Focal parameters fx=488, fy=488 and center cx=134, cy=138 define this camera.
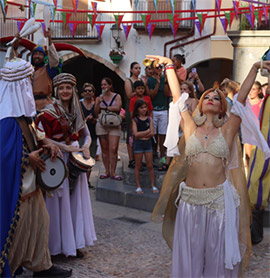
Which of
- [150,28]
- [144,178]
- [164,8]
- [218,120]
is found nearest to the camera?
[218,120]

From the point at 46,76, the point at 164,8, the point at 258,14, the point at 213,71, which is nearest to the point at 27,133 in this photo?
the point at 46,76

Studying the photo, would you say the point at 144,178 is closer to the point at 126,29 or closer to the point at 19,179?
the point at 19,179

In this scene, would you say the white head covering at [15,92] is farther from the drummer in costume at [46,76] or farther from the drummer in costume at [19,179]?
the drummer in costume at [46,76]

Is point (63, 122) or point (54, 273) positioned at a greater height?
point (63, 122)

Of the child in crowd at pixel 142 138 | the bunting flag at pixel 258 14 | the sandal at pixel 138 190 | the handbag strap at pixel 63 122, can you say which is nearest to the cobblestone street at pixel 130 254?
the sandal at pixel 138 190

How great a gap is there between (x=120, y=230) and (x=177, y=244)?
2.25 m

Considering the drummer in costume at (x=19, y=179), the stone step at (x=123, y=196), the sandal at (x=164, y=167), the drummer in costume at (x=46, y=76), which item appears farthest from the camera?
the sandal at (x=164, y=167)

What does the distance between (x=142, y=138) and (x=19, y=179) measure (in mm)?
3395

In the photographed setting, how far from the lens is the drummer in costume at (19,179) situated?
4191 mm

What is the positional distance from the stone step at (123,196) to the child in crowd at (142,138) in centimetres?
13

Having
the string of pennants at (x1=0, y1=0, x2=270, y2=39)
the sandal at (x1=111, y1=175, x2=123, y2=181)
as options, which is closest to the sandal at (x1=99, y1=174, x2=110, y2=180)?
the sandal at (x1=111, y1=175, x2=123, y2=181)

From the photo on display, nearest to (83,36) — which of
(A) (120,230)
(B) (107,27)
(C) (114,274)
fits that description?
(B) (107,27)

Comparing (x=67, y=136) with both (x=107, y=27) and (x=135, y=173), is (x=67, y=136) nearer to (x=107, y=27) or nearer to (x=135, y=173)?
(x=135, y=173)

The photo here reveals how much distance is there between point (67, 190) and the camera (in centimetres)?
526
